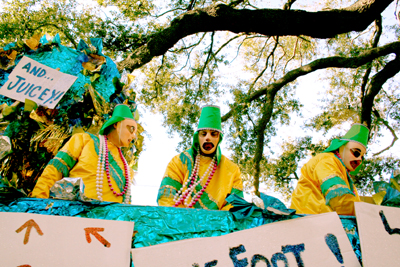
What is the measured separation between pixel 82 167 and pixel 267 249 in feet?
5.59

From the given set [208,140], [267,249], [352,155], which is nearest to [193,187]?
[208,140]

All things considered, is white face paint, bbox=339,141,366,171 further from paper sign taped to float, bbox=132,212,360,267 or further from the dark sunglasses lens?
paper sign taped to float, bbox=132,212,360,267

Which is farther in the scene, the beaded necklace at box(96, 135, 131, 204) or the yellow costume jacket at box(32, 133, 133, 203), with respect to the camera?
the beaded necklace at box(96, 135, 131, 204)

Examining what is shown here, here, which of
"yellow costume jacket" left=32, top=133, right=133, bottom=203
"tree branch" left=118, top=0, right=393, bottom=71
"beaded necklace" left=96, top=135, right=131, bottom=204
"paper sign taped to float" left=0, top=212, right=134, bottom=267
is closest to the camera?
"paper sign taped to float" left=0, top=212, right=134, bottom=267

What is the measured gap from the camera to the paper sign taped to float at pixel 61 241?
1.23m

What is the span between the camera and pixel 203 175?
111 inches

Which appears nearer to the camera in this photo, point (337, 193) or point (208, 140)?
point (337, 193)

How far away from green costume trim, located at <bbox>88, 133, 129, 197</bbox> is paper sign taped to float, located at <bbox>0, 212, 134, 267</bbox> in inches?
49.4

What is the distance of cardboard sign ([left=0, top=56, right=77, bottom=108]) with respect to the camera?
8.13 ft

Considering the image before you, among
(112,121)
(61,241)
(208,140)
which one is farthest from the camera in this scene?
(208,140)

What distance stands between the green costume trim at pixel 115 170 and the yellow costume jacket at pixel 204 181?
36 cm

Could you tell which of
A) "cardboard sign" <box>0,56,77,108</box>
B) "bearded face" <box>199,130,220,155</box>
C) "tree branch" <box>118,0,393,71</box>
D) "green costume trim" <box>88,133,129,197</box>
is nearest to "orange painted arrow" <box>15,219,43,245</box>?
"green costume trim" <box>88,133,129,197</box>

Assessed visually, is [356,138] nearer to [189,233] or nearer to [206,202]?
[206,202]

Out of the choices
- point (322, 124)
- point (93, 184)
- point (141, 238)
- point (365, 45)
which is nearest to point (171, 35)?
point (93, 184)
